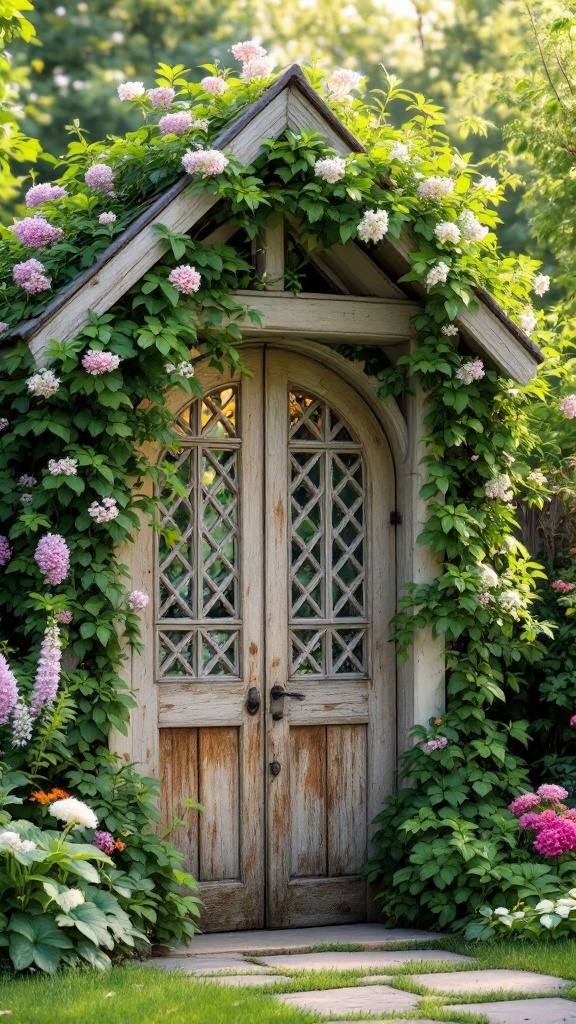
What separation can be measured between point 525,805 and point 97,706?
2156mm

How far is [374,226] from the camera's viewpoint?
6.18m

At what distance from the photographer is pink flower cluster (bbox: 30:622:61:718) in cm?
548

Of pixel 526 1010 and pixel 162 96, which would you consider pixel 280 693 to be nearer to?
pixel 526 1010

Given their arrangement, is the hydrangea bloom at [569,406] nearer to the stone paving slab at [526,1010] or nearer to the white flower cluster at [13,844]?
the stone paving slab at [526,1010]

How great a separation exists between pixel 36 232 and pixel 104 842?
288 cm

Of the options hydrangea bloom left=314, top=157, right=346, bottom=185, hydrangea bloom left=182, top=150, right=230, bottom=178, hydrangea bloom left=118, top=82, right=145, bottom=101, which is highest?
hydrangea bloom left=118, top=82, right=145, bottom=101

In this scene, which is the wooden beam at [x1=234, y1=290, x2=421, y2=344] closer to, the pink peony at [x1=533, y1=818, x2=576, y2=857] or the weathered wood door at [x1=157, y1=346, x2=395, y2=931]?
the weathered wood door at [x1=157, y1=346, x2=395, y2=931]

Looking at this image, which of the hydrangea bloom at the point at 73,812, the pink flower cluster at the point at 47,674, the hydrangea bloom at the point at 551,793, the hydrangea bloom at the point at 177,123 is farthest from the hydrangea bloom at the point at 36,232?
the hydrangea bloom at the point at 551,793

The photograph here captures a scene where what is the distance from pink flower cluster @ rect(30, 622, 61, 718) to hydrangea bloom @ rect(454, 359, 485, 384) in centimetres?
244

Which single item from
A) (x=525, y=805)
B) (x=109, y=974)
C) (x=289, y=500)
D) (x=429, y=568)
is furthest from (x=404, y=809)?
(x=109, y=974)

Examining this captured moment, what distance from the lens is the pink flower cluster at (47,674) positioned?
5.48m

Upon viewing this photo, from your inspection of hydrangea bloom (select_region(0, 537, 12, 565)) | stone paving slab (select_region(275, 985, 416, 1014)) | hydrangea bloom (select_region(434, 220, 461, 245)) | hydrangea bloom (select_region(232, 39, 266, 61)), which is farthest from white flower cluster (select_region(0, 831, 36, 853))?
hydrangea bloom (select_region(232, 39, 266, 61))

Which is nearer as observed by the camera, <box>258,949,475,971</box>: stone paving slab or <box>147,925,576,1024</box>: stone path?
<box>147,925,576,1024</box>: stone path

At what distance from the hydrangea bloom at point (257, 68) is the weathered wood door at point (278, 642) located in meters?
1.36
